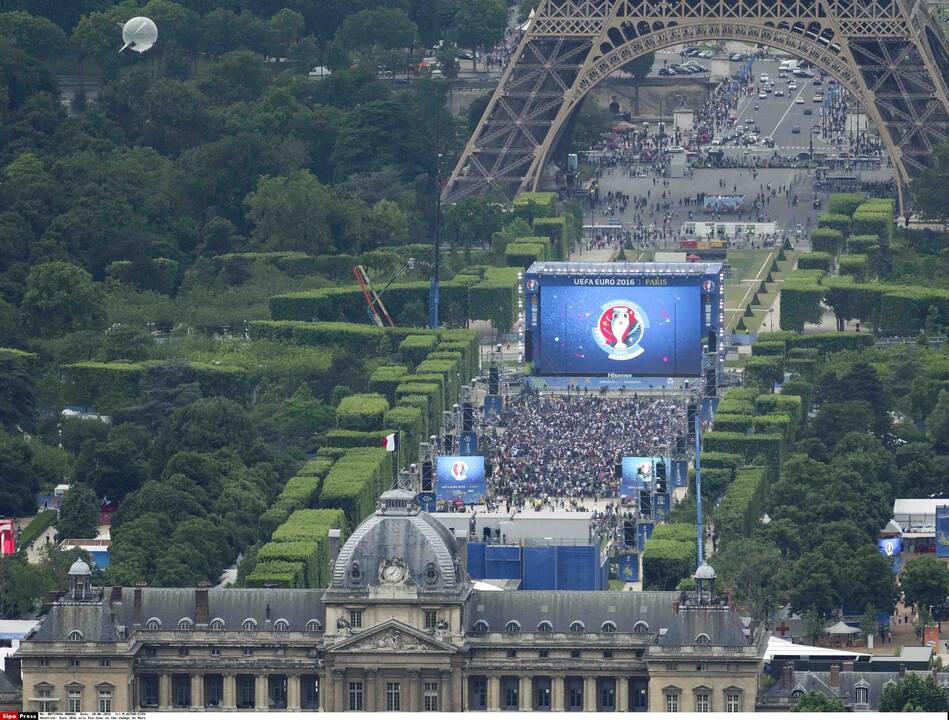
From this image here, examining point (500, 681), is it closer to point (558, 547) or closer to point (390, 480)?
point (558, 547)

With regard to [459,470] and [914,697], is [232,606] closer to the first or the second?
[914,697]

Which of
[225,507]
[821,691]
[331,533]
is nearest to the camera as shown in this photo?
[821,691]

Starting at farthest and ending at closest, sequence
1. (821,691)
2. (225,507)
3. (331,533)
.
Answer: (225,507), (331,533), (821,691)

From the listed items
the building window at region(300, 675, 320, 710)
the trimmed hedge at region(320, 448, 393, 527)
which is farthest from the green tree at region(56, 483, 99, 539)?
the building window at region(300, 675, 320, 710)

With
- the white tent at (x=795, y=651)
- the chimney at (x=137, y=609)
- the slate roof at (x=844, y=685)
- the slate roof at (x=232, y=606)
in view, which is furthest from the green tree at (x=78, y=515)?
the slate roof at (x=844, y=685)

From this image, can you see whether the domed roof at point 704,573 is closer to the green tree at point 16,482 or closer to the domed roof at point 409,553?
the domed roof at point 409,553

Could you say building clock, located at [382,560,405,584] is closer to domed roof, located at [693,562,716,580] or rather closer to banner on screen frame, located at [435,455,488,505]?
domed roof, located at [693,562,716,580]

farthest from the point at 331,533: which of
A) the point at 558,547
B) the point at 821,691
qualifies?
the point at 821,691
